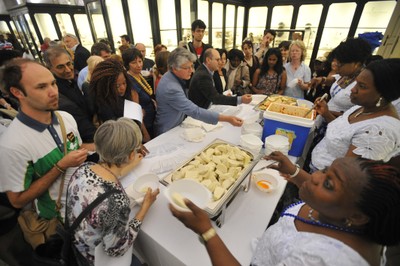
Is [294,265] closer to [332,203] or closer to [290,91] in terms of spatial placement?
[332,203]

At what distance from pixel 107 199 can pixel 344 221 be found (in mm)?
1027

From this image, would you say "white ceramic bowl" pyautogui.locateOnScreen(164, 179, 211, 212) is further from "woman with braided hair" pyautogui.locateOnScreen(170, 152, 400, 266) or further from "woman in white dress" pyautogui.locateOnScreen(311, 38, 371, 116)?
"woman in white dress" pyautogui.locateOnScreen(311, 38, 371, 116)

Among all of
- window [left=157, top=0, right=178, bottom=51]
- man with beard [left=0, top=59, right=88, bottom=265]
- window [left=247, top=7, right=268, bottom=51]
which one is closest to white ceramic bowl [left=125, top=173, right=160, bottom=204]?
man with beard [left=0, top=59, right=88, bottom=265]

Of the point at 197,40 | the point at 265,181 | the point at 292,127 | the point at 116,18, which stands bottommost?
the point at 265,181

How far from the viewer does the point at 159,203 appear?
1317 millimetres

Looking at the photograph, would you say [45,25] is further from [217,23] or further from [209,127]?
[209,127]

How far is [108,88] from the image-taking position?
72.9 inches

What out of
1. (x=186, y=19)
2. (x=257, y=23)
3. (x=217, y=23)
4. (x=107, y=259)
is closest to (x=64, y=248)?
(x=107, y=259)

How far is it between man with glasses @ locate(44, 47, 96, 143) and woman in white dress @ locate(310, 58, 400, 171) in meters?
2.15

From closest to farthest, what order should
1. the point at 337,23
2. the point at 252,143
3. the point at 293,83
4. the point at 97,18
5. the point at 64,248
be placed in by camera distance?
the point at 64,248
the point at 252,143
the point at 293,83
the point at 337,23
the point at 97,18

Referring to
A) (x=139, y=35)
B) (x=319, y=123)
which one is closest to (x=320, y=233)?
(x=319, y=123)

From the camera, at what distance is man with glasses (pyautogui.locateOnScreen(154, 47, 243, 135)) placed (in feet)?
6.83

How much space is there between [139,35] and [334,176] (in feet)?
19.6

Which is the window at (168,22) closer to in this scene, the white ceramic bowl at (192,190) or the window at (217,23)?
the window at (217,23)
